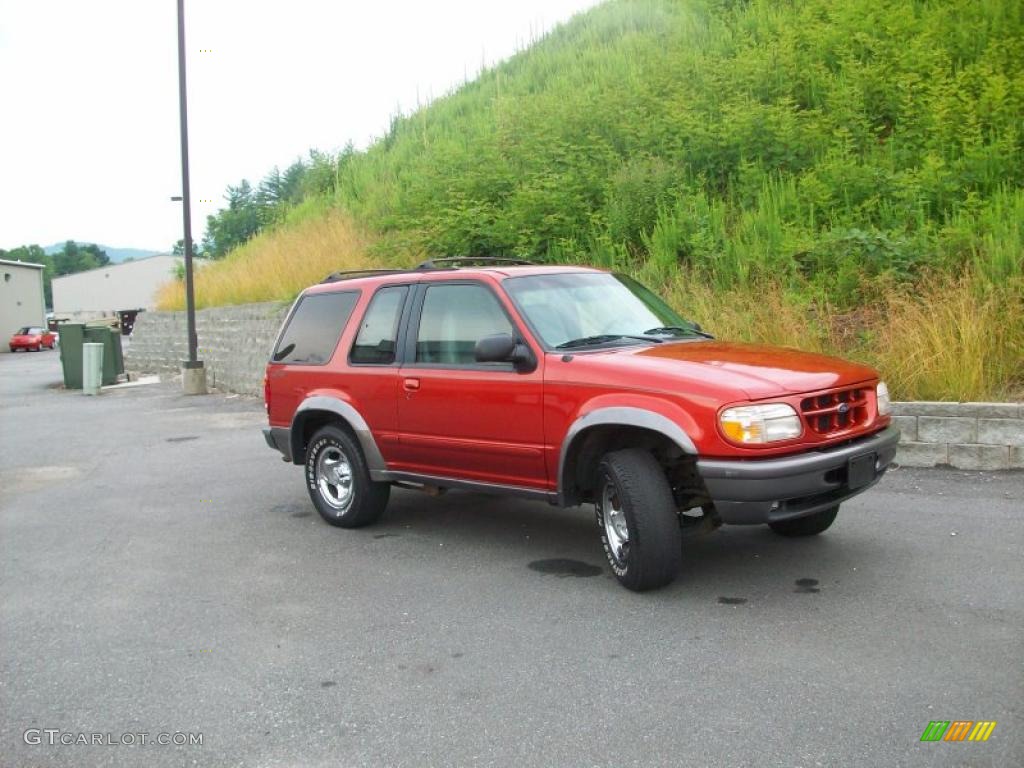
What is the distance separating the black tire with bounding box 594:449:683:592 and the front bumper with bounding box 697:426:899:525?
0.29 m

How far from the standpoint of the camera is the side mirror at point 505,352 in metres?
5.83

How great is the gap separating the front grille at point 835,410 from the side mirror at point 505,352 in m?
1.63

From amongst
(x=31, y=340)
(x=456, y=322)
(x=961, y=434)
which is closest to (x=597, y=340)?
(x=456, y=322)

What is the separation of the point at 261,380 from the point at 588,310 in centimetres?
1198

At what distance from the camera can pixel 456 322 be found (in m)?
6.69

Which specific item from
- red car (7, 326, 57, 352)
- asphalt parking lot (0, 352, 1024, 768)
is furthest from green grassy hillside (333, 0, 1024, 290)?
red car (7, 326, 57, 352)

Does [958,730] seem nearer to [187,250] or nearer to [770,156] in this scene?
[770,156]

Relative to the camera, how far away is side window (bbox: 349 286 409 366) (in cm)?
709

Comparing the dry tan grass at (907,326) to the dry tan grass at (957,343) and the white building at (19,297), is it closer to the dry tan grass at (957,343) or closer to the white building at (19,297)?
the dry tan grass at (957,343)

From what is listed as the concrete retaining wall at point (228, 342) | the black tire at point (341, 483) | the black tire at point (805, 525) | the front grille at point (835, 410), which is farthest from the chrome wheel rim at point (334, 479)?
the concrete retaining wall at point (228, 342)

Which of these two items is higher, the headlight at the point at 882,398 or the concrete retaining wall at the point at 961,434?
the headlight at the point at 882,398

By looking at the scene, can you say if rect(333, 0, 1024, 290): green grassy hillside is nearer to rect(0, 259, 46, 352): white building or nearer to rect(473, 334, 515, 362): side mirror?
rect(473, 334, 515, 362): side mirror

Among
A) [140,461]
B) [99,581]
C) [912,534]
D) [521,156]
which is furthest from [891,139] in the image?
[99,581]

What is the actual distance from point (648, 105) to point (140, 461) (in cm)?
996
